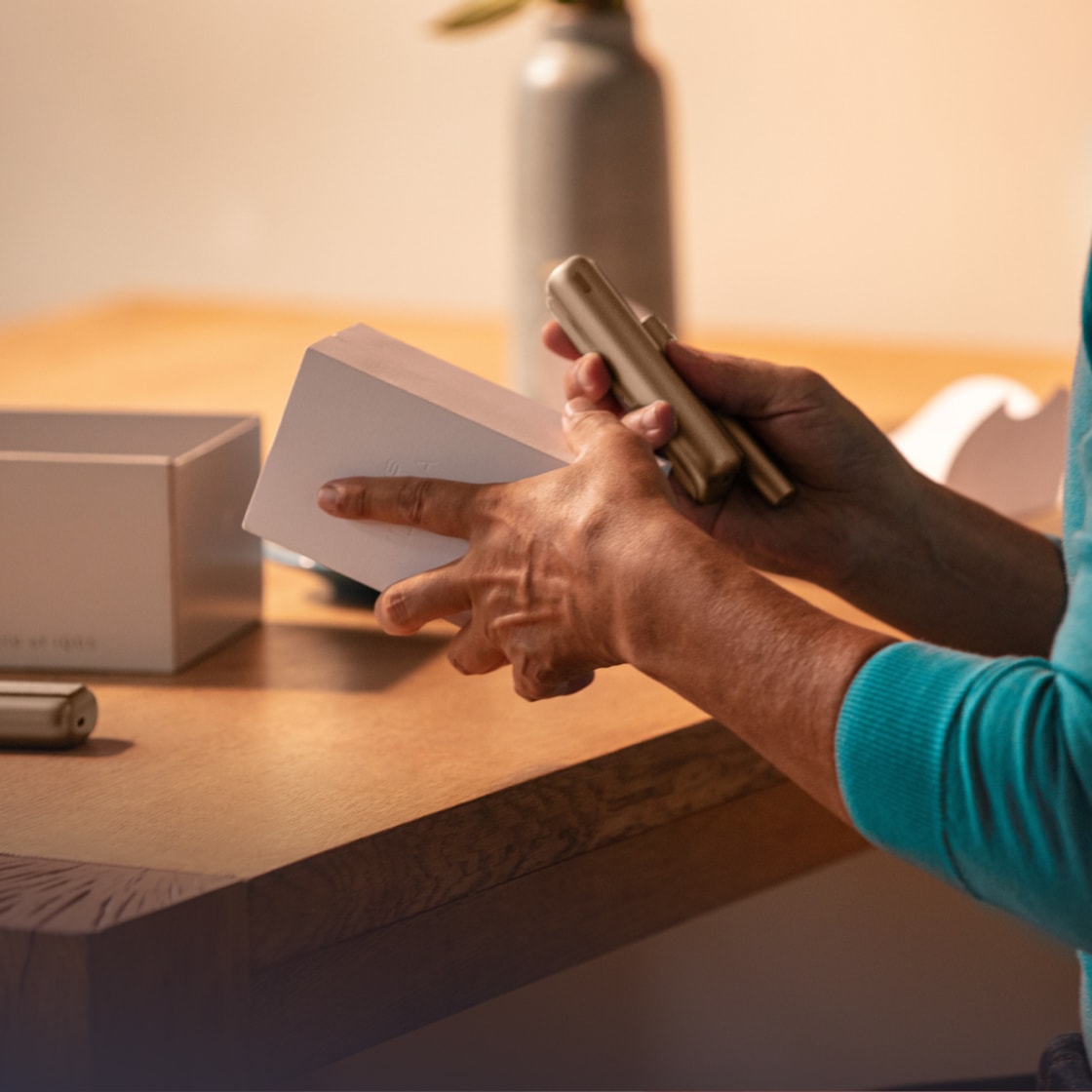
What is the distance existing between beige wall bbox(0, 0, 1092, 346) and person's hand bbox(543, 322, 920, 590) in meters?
0.81

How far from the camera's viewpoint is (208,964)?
1.77ft

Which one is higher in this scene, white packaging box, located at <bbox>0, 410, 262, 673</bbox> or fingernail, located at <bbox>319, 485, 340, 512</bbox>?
fingernail, located at <bbox>319, 485, 340, 512</bbox>

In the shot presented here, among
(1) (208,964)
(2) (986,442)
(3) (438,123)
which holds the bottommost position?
(1) (208,964)

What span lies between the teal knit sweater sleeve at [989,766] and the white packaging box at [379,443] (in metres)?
0.20

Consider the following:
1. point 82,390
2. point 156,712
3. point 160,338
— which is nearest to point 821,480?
point 156,712

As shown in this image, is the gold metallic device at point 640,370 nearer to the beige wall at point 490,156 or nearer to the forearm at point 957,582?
the forearm at point 957,582

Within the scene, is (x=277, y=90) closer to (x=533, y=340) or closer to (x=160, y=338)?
(x=160, y=338)

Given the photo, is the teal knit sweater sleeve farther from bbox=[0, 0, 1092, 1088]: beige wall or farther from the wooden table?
bbox=[0, 0, 1092, 1088]: beige wall

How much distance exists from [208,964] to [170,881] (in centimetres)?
3

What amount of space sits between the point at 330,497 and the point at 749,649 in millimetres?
213

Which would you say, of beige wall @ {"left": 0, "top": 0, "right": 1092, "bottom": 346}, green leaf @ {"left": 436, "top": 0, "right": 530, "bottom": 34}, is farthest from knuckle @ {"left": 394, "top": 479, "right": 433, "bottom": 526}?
beige wall @ {"left": 0, "top": 0, "right": 1092, "bottom": 346}

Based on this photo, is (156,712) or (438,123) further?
(438,123)

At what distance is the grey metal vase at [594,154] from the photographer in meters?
1.23

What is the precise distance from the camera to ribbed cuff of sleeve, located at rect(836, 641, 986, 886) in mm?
523
